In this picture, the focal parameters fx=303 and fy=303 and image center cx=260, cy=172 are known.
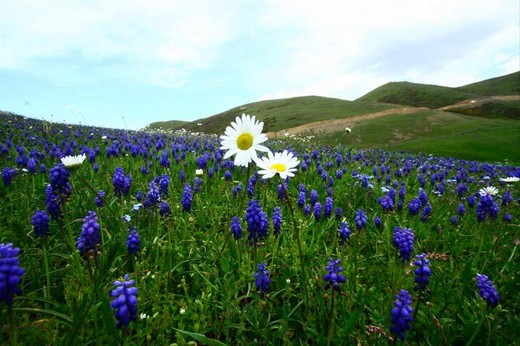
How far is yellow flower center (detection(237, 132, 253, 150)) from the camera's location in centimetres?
330

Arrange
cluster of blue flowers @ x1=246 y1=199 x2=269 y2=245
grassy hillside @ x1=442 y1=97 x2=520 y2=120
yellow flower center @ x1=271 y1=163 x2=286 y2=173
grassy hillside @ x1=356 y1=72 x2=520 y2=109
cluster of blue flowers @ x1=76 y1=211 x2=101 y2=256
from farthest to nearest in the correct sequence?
grassy hillside @ x1=356 y1=72 x2=520 y2=109 < grassy hillside @ x1=442 y1=97 x2=520 y2=120 < cluster of blue flowers @ x1=246 y1=199 x2=269 y2=245 < yellow flower center @ x1=271 y1=163 x2=286 y2=173 < cluster of blue flowers @ x1=76 y1=211 x2=101 y2=256

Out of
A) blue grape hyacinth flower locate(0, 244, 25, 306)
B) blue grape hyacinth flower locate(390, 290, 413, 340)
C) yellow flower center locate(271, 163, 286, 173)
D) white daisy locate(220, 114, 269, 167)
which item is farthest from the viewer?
white daisy locate(220, 114, 269, 167)

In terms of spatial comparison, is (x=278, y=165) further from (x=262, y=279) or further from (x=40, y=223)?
(x=40, y=223)

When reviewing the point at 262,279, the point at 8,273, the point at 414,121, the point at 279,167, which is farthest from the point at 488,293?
the point at 414,121

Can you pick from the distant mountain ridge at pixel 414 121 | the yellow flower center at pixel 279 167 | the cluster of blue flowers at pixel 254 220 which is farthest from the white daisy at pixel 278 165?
the distant mountain ridge at pixel 414 121

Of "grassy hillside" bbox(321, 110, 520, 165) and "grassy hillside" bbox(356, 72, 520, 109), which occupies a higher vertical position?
"grassy hillside" bbox(356, 72, 520, 109)

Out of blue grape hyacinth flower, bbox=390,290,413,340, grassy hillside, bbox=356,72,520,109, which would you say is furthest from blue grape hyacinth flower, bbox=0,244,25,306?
grassy hillside, bbox=356,72,520,109

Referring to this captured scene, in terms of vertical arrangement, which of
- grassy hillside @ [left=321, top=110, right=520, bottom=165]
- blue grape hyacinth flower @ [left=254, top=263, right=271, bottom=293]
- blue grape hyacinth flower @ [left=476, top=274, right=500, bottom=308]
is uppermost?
blue grape hyacinth flower @ [left=254, top=263, right=271, bottom=293]

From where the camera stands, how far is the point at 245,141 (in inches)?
131

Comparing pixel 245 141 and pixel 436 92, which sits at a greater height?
pixel 436 92

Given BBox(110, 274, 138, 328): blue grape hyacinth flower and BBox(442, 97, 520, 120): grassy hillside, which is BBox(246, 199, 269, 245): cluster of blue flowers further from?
BBox(442, 97, 520, 120): grassy hillside

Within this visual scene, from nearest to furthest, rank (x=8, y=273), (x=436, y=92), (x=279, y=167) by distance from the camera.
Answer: (x=8, y=273) < (x=279, y=167) < (x=436, y=92)

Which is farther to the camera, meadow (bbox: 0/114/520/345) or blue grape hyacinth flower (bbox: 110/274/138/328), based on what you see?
meadow (bbox: 0/114/520/345)

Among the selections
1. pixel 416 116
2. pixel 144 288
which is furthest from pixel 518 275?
pixel 416 116
